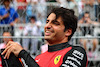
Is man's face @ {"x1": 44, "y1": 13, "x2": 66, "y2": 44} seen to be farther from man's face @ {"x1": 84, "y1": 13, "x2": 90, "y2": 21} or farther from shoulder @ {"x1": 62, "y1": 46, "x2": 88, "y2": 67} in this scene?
man's face @ {"x1": 84, "y1": 13, "x2": 90, "y2": 21}

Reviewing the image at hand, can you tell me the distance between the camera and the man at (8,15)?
4187 millimetres

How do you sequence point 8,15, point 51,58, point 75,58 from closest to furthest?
point 75,58 < point 51,58 < point 8,15

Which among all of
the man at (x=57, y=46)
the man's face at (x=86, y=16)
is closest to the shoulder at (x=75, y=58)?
the man at (x=57, y=46)

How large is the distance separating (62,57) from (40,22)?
125 inches

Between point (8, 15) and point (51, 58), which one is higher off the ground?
point (8, 15)

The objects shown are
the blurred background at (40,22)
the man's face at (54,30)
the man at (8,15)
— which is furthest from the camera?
the man at (8,15)

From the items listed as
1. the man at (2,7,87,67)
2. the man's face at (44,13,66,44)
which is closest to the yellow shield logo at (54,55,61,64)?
the man at (2,7,87,67)

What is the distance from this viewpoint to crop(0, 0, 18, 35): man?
13.7 ft

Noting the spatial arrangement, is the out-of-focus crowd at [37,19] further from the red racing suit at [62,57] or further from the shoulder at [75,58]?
the shoulder at [75,58]

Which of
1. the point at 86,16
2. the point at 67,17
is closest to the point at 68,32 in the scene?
the point at 67,17

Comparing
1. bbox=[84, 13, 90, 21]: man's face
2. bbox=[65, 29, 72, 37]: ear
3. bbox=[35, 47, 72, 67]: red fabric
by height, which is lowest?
bbox=[35, 47, 72, 67]: red fabric

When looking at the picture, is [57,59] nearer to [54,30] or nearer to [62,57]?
[62,57]

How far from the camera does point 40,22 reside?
183 inches

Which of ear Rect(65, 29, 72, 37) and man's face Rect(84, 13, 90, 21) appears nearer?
ear Rect(65, 29, 72, 37)
